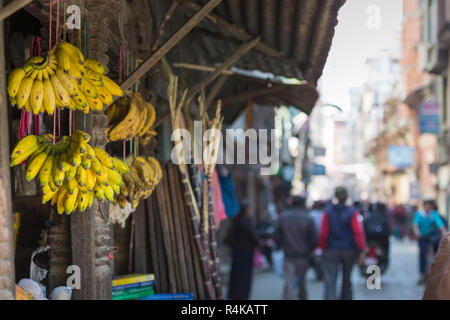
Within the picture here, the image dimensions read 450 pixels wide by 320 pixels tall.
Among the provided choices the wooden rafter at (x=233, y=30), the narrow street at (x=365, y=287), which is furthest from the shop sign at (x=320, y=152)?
the wooden rafter at (x=233, y=30)

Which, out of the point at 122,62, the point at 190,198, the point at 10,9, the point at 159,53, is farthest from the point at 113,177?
the point at 190,198

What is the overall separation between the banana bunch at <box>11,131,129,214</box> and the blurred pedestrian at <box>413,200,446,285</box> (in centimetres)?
1012

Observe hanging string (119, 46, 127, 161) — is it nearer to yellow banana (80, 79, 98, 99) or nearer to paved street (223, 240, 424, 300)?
yellow banana (80, 79, 98, 99)

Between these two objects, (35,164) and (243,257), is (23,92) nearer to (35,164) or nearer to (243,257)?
(35,164)

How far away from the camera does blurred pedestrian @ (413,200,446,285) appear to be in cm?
1270

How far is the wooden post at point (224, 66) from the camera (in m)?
5.84

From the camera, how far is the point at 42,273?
13.8 ft

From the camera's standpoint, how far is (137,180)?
15.8ft

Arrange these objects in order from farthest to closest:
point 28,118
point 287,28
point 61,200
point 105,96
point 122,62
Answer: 1. point 287,28
2. point 122,62
3. point 28,118
4. point 105,96
5. point 61,200

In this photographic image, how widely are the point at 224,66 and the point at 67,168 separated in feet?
9.16

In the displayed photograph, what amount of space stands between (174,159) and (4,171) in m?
3.01

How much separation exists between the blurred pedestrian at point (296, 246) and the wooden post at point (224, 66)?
4240 millimetres

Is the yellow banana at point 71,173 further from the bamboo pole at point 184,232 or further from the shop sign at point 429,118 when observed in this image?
the shop sign at point 429,118

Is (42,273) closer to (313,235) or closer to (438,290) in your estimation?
(438,290)
